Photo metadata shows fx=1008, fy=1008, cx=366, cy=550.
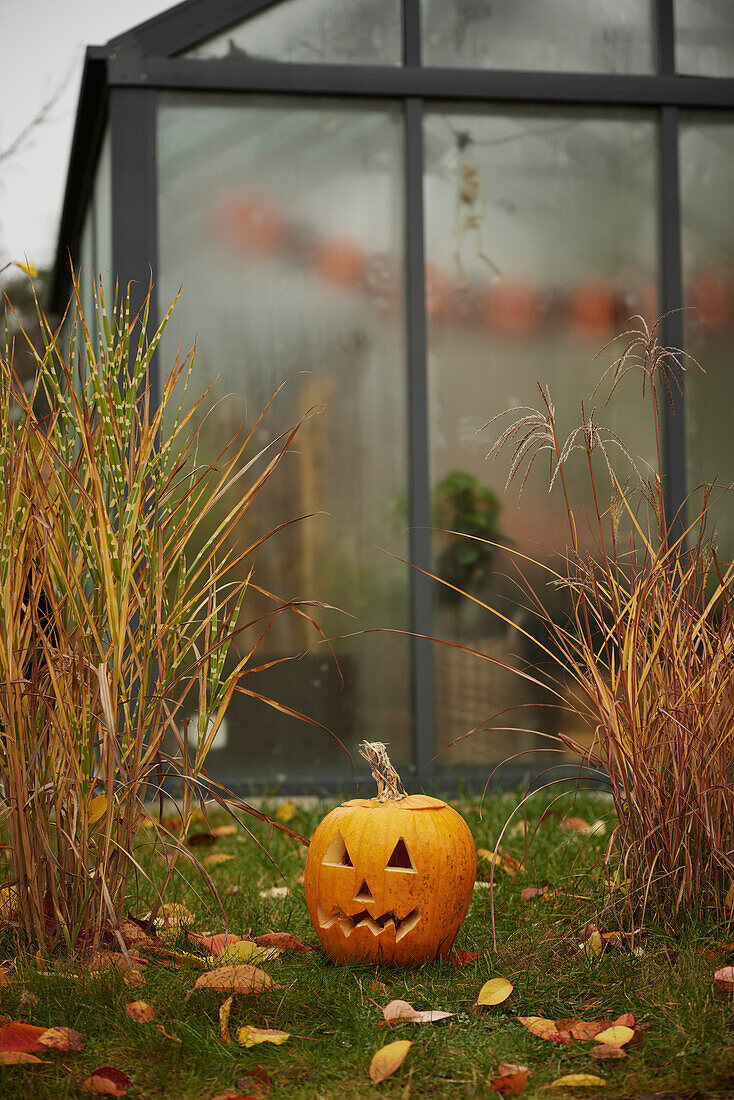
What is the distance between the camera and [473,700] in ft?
12.2

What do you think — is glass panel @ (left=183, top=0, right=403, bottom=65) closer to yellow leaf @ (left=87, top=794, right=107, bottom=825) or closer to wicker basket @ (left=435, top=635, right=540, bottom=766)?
wicker basket @ (left=435, top=635, right=540, bottom=766)

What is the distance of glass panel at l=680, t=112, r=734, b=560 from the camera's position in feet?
12.8

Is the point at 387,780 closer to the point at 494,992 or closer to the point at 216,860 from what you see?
the point at 494,992

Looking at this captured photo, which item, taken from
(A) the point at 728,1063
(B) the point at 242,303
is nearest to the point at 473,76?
(B) the point at 242,303

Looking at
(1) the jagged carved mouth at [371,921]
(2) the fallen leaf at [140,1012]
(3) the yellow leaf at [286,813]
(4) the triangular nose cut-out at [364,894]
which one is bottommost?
(3) the yellow leaf at [286,813]

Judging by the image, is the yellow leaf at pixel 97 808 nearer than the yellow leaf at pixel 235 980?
No

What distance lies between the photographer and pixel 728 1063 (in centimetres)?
146

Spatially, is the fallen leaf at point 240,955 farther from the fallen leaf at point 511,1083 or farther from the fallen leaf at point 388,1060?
the fallen leaf at point 511,1083

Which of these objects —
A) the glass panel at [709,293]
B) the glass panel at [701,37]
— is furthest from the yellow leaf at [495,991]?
the glass panel at [701,37]

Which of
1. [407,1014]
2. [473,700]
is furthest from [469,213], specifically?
[407,1014]

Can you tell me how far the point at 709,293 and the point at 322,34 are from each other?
5.75ft

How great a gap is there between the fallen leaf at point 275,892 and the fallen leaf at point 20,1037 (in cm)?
89

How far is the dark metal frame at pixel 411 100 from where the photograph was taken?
A: 355 centimetres

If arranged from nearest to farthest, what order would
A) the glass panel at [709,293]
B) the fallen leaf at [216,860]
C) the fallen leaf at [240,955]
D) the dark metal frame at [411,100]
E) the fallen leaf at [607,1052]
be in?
the fallen leaf at [607,1052], the fallen leaf at [240,955], the fallen leaf at [216,860], the dark metal frame at [411,100], the glass panel at [709,293]
